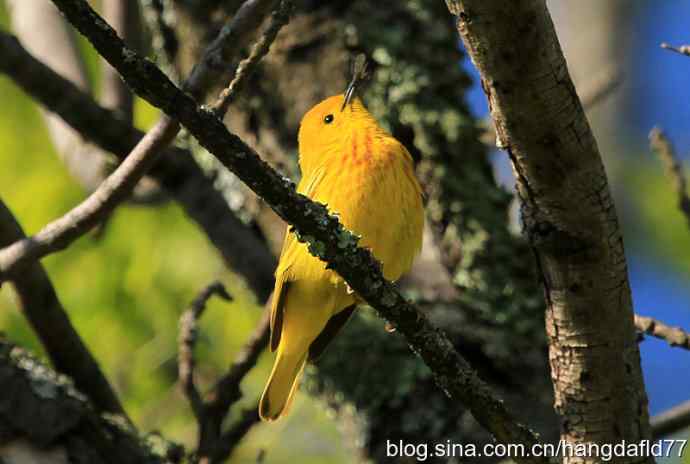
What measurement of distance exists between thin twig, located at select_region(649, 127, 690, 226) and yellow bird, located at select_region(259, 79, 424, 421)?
0.90 metres

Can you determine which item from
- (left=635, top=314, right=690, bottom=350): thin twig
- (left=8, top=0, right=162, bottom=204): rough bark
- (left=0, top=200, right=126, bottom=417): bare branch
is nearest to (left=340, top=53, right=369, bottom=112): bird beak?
(left=8, top=0, right=162, bottom=204): rough bark

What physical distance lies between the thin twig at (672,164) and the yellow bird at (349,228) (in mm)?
902

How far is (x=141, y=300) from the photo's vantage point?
509 cm

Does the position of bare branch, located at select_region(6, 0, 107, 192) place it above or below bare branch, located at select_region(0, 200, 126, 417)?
above

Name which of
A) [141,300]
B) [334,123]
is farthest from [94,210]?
[141,300]

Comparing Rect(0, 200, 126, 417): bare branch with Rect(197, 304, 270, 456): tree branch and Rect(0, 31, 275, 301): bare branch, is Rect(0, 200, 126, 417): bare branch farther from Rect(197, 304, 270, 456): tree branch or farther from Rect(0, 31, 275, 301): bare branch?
Rect(0, 31, 275, 301): bare branch

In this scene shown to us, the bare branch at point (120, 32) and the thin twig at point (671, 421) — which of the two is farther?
the bare branch at point (120, 32)

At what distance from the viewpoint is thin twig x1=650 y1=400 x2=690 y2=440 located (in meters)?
3.56

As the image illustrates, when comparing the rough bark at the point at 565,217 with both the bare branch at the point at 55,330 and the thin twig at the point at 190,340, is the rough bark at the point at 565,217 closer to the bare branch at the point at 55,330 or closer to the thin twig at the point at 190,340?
the thin twig at the point at 190,340

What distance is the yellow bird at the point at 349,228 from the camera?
365 centimetres

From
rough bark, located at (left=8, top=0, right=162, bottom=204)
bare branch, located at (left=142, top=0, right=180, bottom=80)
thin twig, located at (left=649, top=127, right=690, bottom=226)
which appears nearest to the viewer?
thin twig, located at (left=649, top=127, right=690, bottom=226)

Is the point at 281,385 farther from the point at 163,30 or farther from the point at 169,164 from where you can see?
the point at 163,30

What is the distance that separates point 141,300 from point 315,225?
2974 mm

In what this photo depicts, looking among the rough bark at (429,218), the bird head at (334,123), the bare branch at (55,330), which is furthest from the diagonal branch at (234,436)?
the bird head at (334,123)
